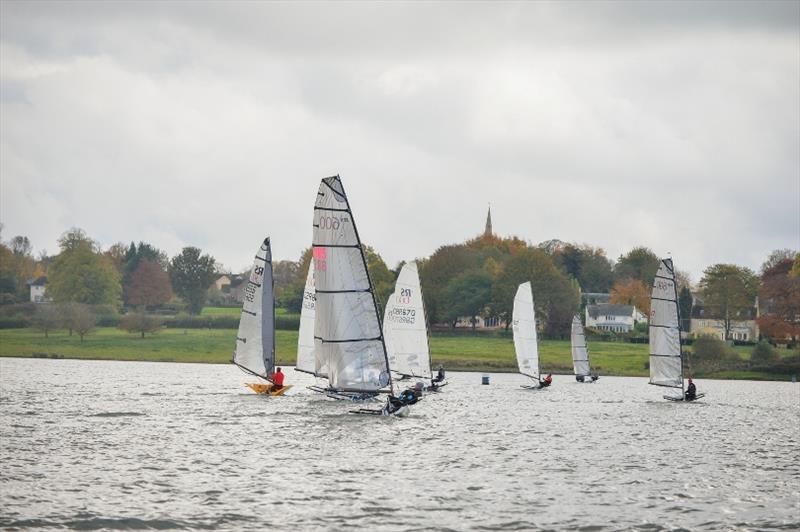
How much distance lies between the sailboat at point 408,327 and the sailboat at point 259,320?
37.7 feet

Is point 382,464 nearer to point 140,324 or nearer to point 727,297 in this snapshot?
point 140,324

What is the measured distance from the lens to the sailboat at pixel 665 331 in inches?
→ 3236

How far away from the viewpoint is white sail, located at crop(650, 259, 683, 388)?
82.2 m

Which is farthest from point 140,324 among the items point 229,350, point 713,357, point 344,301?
point 344,301

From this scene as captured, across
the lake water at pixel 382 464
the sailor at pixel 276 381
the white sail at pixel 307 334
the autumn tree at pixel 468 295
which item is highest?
the autumn tree at pixel 468 295

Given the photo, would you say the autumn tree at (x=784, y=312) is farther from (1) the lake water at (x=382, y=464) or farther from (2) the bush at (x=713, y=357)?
(1) the lake water at (x=382, y=464)

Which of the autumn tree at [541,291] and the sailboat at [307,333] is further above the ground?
the autumn tree at [541,291]

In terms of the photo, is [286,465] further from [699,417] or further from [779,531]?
[699,417]

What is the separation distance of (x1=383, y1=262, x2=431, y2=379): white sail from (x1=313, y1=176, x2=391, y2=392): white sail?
1095 inches

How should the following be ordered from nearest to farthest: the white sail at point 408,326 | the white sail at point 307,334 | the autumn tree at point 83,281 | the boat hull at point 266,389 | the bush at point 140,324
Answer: the boat hull at point 266,389
the white sail at point 307,334
the white sail at point 408,326
the bush at point 140,324
the autumn tree at point 83,281

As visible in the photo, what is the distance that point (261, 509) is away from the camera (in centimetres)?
3250

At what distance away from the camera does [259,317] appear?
75.4 metres

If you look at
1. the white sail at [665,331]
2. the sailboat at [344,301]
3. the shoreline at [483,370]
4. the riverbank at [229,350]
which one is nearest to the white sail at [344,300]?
the sailboat at [344,301]

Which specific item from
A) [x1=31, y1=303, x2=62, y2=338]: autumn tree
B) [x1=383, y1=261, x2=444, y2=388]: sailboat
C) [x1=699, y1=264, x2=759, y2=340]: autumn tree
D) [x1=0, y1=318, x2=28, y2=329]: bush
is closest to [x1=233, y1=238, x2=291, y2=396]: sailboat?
[x1=383, y1=261, x2=444, y2=388]: sailboat
